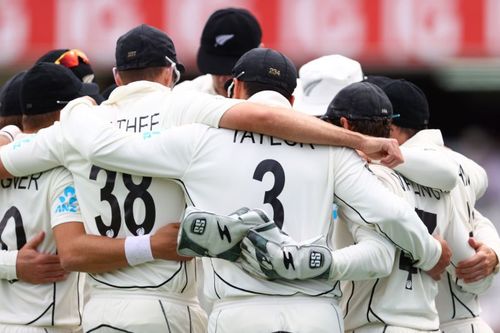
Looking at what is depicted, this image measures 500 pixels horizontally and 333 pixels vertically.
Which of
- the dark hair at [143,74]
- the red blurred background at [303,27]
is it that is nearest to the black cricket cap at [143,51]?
the dark hair at [143,74]

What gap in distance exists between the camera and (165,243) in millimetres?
5504

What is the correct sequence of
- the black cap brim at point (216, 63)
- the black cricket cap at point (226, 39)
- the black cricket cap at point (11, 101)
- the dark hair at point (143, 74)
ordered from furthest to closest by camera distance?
the black cricket cap at point (226, 39) → the black cap brim at point (216, 63) → the black cricket cap at point (11, 101) → the dark hair at point (143, 74)

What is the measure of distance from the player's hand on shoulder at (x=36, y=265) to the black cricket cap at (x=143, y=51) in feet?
3.21

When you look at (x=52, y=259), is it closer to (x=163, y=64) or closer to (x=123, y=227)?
(x=123, y=227)

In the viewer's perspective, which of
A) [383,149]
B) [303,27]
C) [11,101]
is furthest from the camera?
[303,27]

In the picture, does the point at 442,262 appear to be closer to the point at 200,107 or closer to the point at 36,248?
the point at 200,107

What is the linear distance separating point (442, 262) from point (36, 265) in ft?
6.64

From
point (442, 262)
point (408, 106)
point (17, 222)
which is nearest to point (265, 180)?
point (442, 262)

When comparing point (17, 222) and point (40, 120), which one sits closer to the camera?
point (17, 222)

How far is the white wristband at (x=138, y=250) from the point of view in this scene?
18.1 ft

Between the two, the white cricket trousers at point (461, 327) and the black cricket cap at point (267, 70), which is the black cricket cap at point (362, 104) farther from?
the white cricket trousers at point (461, 327)

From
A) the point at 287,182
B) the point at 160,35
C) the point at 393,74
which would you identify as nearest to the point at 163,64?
the point at 160,35

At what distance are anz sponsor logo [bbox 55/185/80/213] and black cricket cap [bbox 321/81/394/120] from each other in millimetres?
1339

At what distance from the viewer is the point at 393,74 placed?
A: 1489cm
